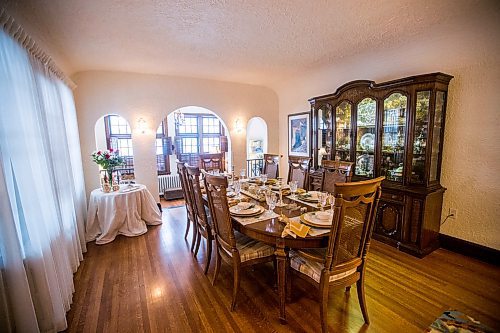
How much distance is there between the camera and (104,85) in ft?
13.4

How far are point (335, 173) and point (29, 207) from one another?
9.51ft

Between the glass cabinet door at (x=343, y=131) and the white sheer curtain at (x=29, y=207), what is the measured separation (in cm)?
376

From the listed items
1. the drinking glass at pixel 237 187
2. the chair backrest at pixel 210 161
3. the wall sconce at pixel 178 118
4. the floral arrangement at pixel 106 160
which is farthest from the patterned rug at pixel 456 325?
the wall sconce at pixel 178 118

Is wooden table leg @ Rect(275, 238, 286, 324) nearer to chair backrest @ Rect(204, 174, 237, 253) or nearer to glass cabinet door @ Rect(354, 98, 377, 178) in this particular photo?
→ chair backrest @ Rect(204, 174, 237, 253)

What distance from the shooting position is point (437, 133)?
2812 millimetres

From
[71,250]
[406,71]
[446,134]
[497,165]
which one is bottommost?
[71,250]

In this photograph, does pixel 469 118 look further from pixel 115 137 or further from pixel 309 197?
pixel 115 137

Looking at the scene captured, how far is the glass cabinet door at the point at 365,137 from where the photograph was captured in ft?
10.9

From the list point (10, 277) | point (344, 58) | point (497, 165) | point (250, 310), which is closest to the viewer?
point (10, 277)

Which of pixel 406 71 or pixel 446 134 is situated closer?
pixel 446 134

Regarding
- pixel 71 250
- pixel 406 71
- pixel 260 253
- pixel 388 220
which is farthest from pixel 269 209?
pixel 406 71

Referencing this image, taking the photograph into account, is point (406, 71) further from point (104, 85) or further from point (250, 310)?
point (104, 85)

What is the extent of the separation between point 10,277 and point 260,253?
5.76ft

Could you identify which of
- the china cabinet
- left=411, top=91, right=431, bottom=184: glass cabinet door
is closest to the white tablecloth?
the china cabinet
